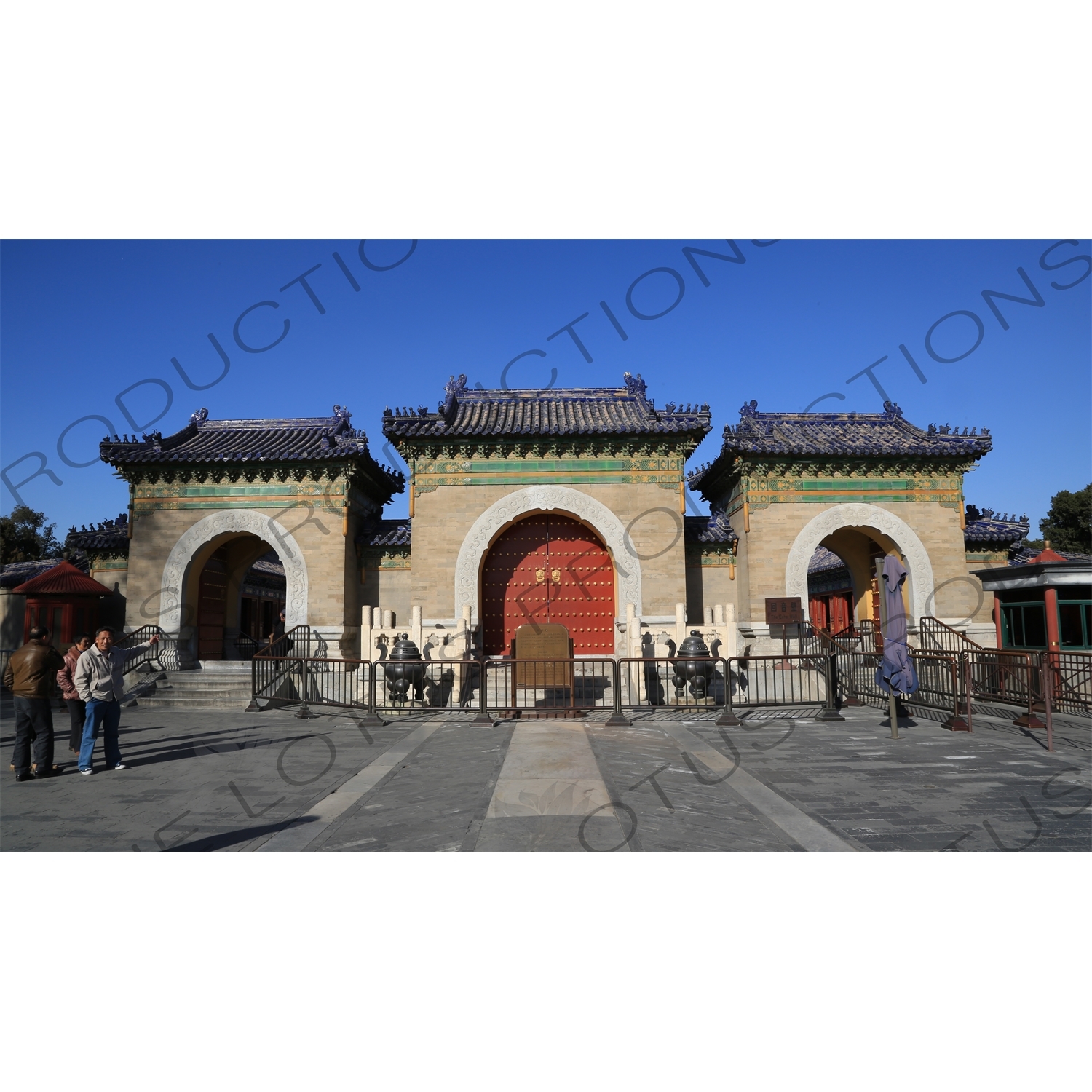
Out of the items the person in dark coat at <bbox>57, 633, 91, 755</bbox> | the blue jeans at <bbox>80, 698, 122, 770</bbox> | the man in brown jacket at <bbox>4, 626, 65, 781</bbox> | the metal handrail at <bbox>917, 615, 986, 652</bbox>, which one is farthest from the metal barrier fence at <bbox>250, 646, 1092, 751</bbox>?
the man in brown jacket at <bbox>4, 626, 65, 781</bbox>

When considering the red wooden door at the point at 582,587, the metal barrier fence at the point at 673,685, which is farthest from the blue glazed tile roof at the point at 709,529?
the metal barrier fence at the point at 673,685

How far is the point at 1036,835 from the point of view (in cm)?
506

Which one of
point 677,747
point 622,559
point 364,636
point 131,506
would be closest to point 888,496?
point 622,559

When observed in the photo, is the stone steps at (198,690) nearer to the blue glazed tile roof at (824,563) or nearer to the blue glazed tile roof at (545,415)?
the blue glazed tile roof at (545,415)

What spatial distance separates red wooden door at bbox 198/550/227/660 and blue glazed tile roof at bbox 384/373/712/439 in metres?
6.16

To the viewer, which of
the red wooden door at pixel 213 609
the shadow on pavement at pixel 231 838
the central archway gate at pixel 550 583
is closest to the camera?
the shadow on pavement at pixel 231 838

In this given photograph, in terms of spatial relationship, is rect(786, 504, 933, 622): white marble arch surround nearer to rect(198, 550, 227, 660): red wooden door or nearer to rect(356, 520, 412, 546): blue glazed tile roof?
rect(356, 520, 412, 546): blue glazed tile roof

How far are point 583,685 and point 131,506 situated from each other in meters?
11.3

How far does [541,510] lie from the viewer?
16.1 m

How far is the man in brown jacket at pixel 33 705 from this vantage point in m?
7.12

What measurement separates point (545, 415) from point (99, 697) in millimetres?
12069

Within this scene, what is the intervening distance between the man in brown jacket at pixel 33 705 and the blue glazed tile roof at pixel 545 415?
9447 millimetres

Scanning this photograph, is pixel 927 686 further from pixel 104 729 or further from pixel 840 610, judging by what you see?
pixel 840 610

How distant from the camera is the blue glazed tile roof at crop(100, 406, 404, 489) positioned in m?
16.5
